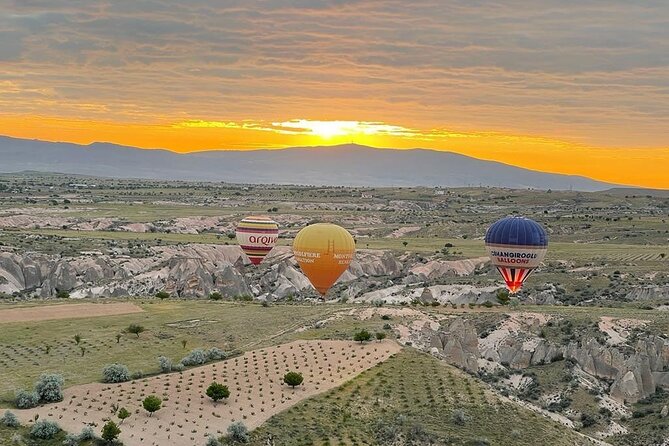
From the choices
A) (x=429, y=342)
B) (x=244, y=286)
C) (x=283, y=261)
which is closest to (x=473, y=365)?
(x=429, y=342)

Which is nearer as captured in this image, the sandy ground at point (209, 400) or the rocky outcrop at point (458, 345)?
the sandy ground at point (209, 400)

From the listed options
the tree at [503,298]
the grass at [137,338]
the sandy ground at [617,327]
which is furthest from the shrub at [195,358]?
the tree at [503,298]

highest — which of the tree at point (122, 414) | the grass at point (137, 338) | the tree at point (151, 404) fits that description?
the tree at point (151, 404)

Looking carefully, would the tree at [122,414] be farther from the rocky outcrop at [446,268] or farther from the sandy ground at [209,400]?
the rocky outcrop at [446,268]

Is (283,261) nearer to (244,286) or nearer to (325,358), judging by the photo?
(244,286)

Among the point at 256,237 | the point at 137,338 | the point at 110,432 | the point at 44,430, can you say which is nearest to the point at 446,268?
the point at 256,237

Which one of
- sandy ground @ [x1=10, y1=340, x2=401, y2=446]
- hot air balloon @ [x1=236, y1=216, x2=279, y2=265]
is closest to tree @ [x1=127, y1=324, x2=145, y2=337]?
sandy ground @ [x1=10, y1=340, x2=401, y2=446]

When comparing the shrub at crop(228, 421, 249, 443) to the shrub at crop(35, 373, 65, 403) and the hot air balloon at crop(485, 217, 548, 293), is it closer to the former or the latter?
the shrub at crop(35, 373, 65, 403)

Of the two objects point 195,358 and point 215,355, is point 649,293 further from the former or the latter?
point 195,358
